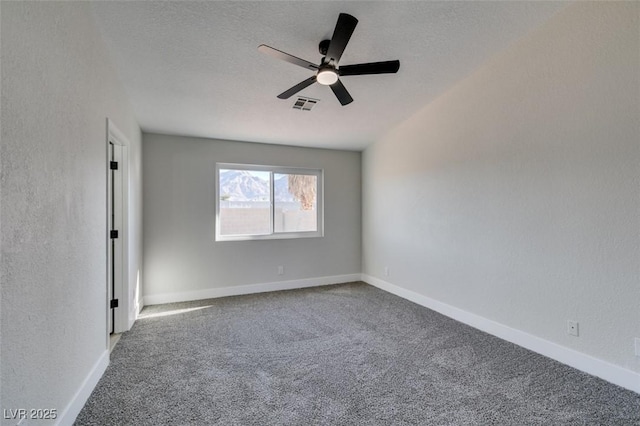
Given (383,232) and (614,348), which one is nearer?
(614,348)

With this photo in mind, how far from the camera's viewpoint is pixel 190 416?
178 centimetres

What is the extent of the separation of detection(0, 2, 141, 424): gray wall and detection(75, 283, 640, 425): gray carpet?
522mm

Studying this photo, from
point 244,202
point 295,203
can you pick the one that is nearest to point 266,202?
point 244,202

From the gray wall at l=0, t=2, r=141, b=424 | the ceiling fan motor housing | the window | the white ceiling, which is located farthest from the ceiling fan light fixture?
the window

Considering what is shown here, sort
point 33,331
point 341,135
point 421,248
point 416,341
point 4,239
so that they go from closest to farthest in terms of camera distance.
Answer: point 4,239 → point 33,331 → point 416,341 → point 421,248 → point 341,135

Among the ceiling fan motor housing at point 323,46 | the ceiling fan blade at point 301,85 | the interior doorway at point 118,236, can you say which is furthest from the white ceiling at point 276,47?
the interior doorway at point 118,236

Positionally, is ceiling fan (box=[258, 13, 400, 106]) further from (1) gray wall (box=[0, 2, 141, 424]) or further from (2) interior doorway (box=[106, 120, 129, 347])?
(2) interior doorway (box=[106, 120, 129, 347])

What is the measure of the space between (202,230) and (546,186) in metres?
4.00

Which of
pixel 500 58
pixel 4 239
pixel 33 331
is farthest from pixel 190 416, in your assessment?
pixel 500 58

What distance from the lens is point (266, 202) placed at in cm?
462

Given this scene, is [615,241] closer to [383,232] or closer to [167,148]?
[383,232]

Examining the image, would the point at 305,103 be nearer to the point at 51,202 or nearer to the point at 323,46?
the point at 323,46

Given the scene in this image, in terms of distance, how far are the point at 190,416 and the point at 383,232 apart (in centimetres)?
350

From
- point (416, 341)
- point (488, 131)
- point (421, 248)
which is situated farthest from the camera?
point (421, 248)
